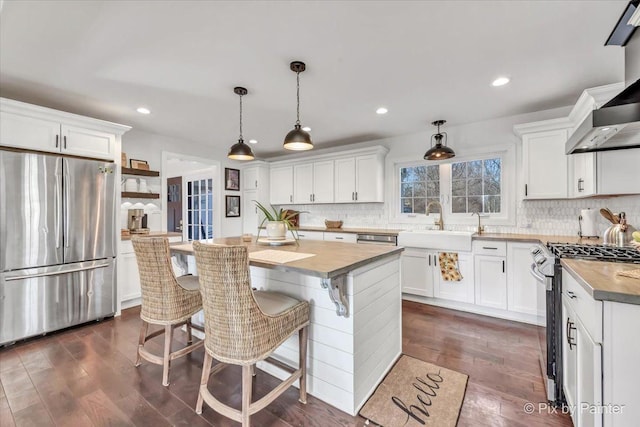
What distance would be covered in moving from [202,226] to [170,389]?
413 cm

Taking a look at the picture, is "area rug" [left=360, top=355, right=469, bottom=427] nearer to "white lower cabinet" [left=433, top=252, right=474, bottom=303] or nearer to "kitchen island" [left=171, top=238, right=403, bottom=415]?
"kitchen island" [left=171, top=238, right=403, bottom=415]

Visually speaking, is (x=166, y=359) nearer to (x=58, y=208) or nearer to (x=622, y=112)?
(x=58, y=208)

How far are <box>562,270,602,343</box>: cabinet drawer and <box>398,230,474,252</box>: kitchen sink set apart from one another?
5.47 feet

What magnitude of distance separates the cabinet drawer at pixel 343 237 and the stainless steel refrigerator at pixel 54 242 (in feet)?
9.63

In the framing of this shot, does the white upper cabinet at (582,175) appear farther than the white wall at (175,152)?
No

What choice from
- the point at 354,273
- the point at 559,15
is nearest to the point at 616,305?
the point at 354,273

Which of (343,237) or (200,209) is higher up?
(200,209)

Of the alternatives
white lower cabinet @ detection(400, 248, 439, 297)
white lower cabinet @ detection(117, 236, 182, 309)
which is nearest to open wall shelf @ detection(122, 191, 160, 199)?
white lower cabinet @ detection(117, 236, 182, 309)

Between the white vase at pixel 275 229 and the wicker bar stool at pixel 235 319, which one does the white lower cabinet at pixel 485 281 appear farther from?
the wicker bar stool at pixel 235 319

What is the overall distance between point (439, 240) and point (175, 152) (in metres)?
4.29

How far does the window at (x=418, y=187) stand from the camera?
414 cm

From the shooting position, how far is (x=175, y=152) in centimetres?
445

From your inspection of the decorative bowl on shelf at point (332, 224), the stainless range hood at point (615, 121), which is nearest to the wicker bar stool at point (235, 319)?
the stainless range hood at point (615, 121)

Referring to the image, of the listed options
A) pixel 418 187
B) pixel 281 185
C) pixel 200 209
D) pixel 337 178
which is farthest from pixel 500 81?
pixel 200 209
